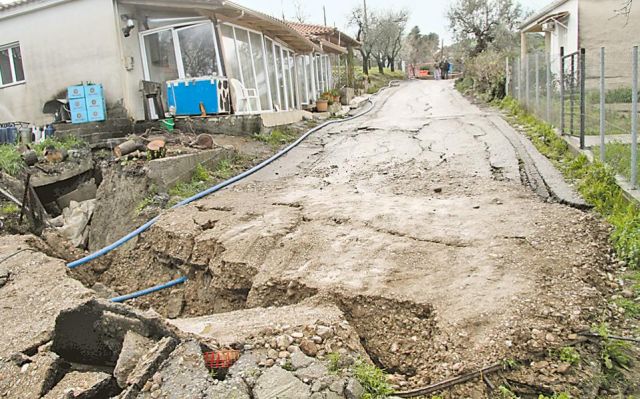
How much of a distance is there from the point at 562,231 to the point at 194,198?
16.6 feet

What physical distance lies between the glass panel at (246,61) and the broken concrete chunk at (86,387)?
11.2 m

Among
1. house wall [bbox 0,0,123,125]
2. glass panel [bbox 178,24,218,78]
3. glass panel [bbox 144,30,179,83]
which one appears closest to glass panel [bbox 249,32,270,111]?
glass panel [bbox 178,24,218,78]

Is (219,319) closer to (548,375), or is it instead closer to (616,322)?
(548,375)

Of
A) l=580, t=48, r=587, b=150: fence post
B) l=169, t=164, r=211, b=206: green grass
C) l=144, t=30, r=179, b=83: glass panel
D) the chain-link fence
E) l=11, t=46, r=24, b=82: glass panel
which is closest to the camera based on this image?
the chain-link fence

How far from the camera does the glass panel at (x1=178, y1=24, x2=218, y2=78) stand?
12617 mm

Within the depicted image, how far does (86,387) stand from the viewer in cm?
337

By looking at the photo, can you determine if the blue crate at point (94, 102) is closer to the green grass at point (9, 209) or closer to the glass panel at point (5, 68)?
the glass panel at point (5, 68)

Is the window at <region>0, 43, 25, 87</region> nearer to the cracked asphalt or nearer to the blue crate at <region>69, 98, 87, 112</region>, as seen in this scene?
the blue crate at <region>69, 98, 87, 112</region>

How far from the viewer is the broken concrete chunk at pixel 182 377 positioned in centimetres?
302

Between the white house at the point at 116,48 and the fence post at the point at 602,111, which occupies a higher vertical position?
the white house at the point at 116,48

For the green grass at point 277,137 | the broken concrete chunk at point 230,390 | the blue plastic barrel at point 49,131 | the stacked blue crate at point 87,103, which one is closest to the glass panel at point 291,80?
the green grass at point 277,137

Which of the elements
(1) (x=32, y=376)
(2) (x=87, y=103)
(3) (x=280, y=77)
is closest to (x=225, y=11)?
(2) (x=87, y=103)

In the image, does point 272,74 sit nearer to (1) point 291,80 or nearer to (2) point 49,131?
(1) point 291,80

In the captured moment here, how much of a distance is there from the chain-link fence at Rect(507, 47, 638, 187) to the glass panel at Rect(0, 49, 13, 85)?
13.4m
